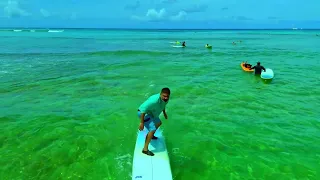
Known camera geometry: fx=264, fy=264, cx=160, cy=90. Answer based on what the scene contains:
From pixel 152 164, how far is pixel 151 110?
4.46 feet

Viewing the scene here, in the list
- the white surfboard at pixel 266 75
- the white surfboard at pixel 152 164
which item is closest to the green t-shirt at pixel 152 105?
the white surfboard at pixel 152 164

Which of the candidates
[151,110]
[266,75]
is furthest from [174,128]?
[266,75]

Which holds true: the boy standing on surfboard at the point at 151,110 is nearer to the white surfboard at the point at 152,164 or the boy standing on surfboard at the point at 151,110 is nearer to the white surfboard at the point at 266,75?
the white surfboard at the point at 152,164

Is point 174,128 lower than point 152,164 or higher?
lower

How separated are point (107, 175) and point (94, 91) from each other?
8697 mm

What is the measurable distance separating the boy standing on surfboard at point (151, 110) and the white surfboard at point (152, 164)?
0.21 metres

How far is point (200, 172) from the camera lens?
7051 mm

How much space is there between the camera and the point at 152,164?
21.6 feet

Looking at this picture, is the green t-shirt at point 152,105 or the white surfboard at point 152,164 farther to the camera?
the green t-shirt at point 152,105

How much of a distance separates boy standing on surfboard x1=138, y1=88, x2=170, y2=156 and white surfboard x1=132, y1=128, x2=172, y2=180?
206 millimetres

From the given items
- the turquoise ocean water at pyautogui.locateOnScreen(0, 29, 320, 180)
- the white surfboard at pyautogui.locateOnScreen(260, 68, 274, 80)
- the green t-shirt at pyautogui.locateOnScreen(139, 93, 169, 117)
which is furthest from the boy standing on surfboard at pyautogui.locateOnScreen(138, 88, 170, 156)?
the white surfboard at pyautogui.locateOnScreen(260, 68, 274, 80)

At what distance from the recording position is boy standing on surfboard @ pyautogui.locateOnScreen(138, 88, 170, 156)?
22.2 ft

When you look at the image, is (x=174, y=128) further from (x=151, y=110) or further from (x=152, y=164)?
(x=152, y=164)

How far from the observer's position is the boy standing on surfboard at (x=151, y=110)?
6.76 m
